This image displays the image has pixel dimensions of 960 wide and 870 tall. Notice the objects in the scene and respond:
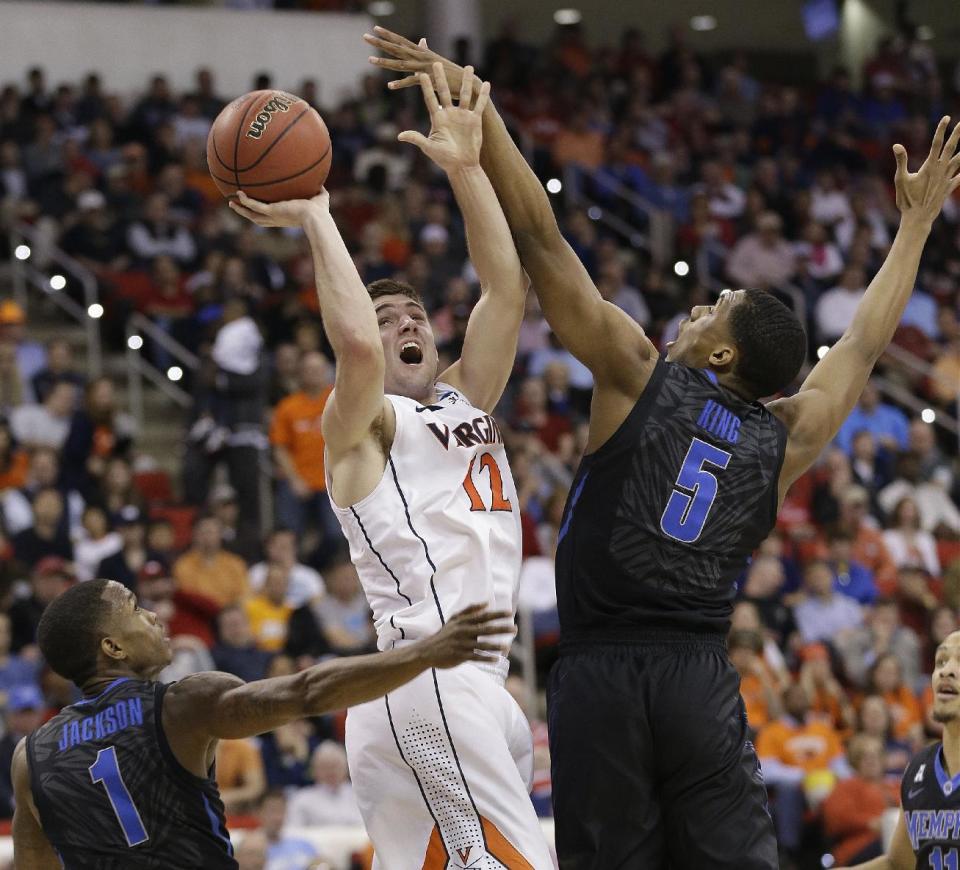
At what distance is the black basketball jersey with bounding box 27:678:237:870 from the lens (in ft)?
14.2

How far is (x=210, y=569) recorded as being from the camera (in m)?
11.3

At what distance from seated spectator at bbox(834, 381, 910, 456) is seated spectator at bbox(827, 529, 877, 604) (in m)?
1.65

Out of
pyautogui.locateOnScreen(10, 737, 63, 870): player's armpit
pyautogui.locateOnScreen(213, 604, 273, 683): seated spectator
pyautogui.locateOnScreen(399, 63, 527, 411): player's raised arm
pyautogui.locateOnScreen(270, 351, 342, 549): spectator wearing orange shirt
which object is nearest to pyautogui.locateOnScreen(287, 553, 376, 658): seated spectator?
pyautogui.locateOnScreen(213, 604, 273, 683): seated spectator

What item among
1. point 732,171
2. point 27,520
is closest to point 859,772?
point 27,520

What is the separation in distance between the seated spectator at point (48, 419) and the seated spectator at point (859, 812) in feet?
19.1

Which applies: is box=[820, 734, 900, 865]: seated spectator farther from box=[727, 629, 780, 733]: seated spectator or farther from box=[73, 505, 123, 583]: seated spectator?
box=[73, 505, 123, 583]: seated spectator

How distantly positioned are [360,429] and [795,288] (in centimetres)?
1311

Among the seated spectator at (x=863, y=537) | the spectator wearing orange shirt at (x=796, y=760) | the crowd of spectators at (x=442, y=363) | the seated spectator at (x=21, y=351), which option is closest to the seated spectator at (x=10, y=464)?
the crowd of spectators at (x=442, y=363)

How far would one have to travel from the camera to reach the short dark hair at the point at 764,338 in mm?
4766

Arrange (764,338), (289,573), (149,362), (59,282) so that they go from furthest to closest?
(149,362)
(59,282)
(289,573)
(764,338)

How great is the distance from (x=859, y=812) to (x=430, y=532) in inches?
251

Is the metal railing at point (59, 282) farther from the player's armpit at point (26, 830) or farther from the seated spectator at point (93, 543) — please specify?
the player's armpit at point (26, 830)

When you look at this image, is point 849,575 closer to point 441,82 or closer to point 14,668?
point 14,668

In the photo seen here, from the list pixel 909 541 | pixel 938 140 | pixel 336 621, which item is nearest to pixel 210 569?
pixel 336 621
